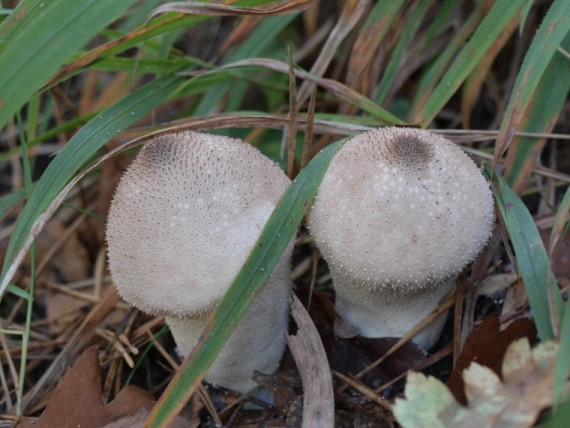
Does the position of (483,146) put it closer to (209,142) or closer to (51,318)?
(209,142)

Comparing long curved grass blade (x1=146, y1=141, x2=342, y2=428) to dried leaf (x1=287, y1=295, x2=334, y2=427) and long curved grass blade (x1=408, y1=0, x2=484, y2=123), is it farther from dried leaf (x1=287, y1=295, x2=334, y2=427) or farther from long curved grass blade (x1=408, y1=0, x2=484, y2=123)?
long curved grass blade (x1=408, y1=0, x2=484, y2=123)

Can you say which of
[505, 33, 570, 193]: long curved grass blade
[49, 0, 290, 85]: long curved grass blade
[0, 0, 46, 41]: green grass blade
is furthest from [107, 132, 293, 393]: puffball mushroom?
[505, 33, 570, 193]: long curved grass blade

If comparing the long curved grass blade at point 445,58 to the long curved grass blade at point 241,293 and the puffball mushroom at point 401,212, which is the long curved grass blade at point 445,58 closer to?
the puffball mushroom at point 401,212

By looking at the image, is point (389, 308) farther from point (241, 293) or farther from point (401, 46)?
point (401, 46)

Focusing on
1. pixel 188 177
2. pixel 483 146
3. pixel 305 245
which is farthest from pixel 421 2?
pixel 188 177

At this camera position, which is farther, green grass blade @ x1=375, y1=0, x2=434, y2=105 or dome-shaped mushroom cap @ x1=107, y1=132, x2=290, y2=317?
green grass blade @ x1=375, y1=0, x2=434, y2=105

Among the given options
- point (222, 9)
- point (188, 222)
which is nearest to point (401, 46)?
point (222, 9)

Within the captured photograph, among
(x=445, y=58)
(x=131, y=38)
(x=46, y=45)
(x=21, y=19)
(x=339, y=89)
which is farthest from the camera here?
(x=445, y=58)
